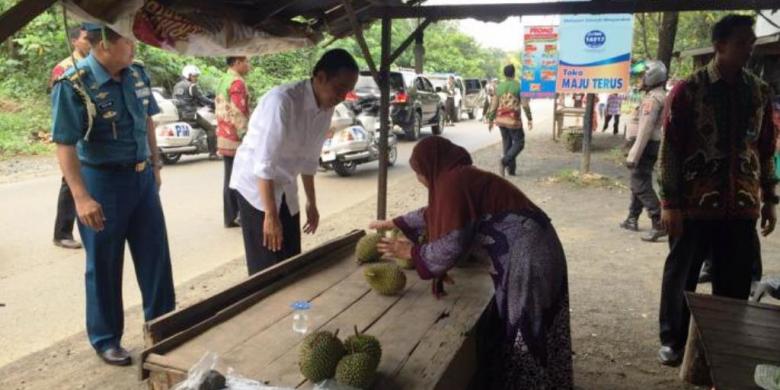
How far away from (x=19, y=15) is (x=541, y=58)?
36.4ft

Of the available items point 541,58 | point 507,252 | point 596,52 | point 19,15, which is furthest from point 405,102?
point 19,15

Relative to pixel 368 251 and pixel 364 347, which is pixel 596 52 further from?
pixel 364 347

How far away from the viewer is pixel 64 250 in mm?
5449

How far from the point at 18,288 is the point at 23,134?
8.84m

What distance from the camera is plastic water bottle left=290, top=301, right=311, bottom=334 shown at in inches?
88.0

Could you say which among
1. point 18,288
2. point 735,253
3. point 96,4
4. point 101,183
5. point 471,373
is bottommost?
point 18,288

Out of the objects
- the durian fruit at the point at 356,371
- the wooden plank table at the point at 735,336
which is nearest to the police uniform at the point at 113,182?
the durian fruit at the point at 356,371

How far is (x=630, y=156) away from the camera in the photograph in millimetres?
5777

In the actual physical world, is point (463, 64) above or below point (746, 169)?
above

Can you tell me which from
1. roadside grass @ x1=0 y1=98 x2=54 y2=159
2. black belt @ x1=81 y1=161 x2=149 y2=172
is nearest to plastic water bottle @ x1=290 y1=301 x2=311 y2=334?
black belt @ x1=81 y1=161 x2=149 y2=172

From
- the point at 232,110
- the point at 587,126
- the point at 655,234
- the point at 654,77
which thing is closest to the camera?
the point at 654,77

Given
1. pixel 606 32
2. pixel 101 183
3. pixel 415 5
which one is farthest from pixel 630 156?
pixel 101 183

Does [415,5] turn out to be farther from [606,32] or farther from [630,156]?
[606,32]

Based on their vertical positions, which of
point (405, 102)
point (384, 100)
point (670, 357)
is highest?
point (384, 100)
